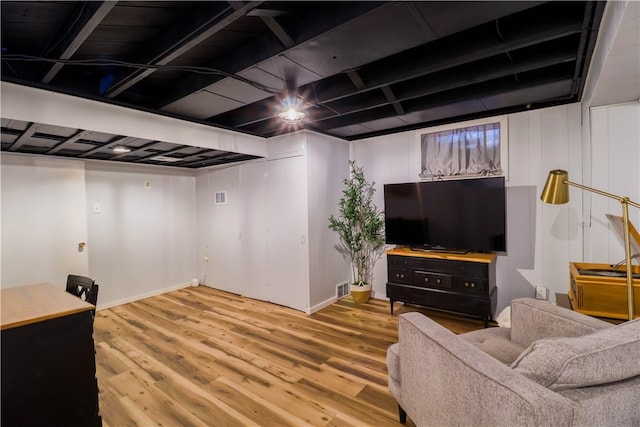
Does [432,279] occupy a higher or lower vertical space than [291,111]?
lower

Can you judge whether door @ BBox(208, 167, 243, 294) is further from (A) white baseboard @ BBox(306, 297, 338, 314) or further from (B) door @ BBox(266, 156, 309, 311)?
(A) white baseboard @ BBox(306, 297, 338, 314)

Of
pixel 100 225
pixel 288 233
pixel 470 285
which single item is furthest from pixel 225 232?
pixel 470 285

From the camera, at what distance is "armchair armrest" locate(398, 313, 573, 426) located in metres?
0.94

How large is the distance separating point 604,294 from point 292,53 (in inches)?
103

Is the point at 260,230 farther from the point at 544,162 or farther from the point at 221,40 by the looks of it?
the point at 544,162

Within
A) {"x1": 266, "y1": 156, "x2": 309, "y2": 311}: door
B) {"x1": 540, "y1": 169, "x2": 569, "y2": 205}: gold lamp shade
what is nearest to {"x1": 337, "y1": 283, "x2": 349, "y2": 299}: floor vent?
{"x1": 266, "y1": 156, "x2": 309, "y2": 311}: door

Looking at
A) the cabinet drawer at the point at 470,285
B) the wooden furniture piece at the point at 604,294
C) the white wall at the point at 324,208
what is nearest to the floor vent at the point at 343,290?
the white wall at the point at 324,208

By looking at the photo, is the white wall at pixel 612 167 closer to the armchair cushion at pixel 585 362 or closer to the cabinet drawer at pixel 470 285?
the cabinet drawer at pixel 470 285

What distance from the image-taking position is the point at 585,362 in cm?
100

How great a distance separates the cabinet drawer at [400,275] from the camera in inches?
137

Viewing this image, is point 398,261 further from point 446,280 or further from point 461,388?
point 461,388

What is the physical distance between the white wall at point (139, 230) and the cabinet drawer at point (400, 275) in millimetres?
3744

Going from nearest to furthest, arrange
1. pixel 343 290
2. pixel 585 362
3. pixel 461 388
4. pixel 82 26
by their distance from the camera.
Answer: pixel 585 362 < pixel 461 388 < pixel 82 26 < pixel 343 290

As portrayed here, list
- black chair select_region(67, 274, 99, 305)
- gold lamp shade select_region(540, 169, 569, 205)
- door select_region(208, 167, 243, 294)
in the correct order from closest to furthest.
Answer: gold lamp shade select_region(540, 169, 569, 205)
black chair select_region(67, 274, 99, 305)
door select_region(208, 167, 243, 294)
